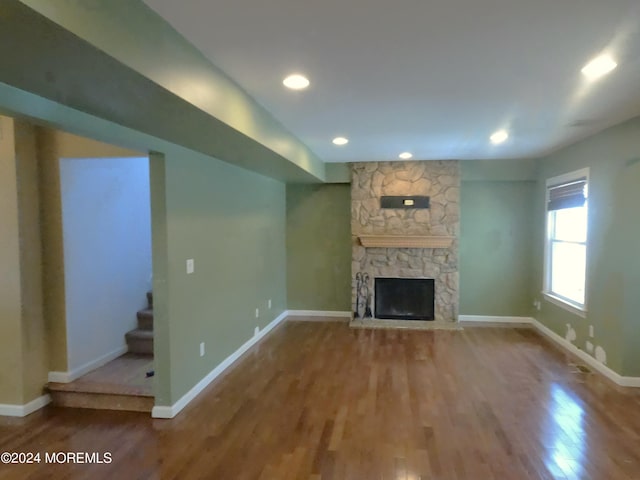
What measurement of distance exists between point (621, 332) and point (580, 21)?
325 cm

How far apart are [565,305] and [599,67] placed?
11.7 ft

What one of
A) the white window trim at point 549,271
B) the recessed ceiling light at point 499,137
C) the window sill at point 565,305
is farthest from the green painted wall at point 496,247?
the recessed ceiling light at point 499,137

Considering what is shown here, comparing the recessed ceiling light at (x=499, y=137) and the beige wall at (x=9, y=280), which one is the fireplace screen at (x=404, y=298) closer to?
the recessed ceiling light at (x=499, y=137)

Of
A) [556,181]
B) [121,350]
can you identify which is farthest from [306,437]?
[556,181]

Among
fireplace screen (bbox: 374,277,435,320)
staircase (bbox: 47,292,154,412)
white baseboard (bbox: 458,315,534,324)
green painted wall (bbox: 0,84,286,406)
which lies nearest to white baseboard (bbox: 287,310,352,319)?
fireplace screen (bbox: 374,277,435,320)

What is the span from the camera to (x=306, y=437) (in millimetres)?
3008

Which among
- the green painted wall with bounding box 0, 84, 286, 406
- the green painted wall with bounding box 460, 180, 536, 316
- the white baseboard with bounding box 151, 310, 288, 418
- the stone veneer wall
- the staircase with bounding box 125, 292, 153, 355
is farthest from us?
the green painted wall with bounding box 460, 180, 536, 316

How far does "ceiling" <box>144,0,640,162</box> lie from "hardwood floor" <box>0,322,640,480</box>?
7.93ft

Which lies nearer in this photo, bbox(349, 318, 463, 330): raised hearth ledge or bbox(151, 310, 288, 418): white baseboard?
bbox(151, 310, 288, 418): white baseboard

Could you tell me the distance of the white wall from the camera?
12.3 feet

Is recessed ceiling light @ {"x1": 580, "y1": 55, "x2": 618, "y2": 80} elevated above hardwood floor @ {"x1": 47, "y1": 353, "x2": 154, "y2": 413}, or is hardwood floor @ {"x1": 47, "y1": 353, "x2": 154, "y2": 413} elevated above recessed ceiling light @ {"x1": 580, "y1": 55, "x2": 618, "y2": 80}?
recessed ceiling light @ {"x1": 580, "y1": 55, "x2": 618, "y2": 80}

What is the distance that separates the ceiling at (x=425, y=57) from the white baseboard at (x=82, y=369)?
2.89 meters

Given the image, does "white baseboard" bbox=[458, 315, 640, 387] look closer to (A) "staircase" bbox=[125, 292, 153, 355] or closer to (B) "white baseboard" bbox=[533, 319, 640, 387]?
(B) "white baseboard" bbox=[533, 319, 640, 387]

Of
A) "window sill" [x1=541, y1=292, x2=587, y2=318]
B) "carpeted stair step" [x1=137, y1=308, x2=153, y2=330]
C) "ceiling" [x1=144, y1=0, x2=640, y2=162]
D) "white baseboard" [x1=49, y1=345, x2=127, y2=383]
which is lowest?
"white baseboard" [x1=49, y1=345, x2=127, y2=383]
